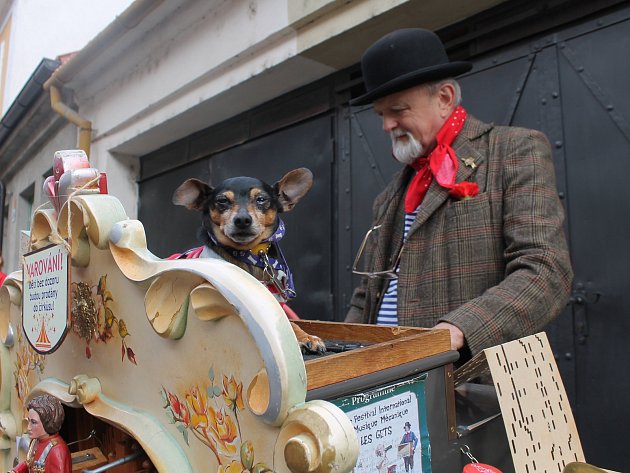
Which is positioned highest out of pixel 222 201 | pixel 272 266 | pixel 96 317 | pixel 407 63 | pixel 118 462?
pixel 407 63

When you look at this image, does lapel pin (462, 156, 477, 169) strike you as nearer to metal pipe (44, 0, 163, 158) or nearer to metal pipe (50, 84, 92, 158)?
metal pipe (44, 0, 163, 158)

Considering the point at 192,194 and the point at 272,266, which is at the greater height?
the point at 192,194

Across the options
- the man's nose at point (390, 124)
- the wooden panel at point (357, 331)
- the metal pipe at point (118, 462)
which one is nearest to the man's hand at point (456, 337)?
the wooden panel at point (357, 331)

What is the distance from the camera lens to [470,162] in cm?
163

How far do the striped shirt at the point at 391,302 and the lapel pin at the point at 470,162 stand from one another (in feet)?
0.75

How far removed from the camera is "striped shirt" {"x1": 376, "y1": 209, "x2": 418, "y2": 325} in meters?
1.75

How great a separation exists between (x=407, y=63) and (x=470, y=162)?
0.40 metres

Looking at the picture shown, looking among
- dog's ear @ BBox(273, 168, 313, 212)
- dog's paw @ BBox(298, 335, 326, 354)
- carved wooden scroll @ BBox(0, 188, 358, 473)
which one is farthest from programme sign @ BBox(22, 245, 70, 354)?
dog's ear @ BBox(273, 168, 313, 212)

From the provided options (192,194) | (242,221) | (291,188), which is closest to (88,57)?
(192,194)

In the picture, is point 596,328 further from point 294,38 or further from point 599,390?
point 294,38

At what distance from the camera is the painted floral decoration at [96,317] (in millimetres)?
943

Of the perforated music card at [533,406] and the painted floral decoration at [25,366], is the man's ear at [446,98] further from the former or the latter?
the painted floral decoration at [25,366]

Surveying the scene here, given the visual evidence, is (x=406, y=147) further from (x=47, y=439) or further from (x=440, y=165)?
(x=47, y=439)

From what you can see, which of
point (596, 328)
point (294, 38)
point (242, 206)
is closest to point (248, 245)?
point (242, 206)
